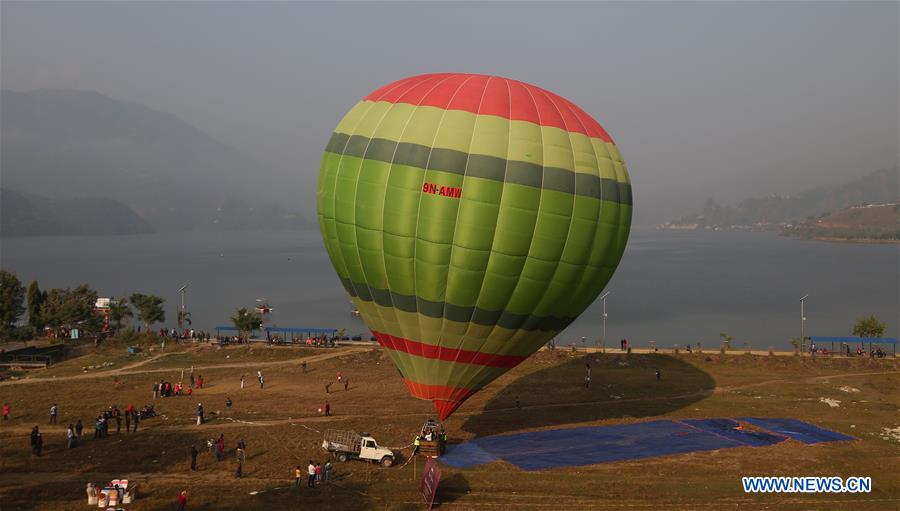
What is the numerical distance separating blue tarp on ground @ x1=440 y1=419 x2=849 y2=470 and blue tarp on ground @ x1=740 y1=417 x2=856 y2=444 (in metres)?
0.15

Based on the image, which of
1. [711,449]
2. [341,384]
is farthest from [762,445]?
[341,384]

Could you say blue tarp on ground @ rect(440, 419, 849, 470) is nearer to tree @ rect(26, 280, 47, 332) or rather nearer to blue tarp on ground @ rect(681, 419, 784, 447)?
blue tarp on ground @ rect(681, 419, 784, 447)

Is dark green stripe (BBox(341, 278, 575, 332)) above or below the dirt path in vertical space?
above

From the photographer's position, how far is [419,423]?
114ft

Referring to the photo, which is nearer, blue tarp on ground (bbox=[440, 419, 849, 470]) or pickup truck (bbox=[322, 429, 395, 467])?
pickup truck (bbox=[322, 429, 395, 467])

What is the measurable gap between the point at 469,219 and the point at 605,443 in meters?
14.2

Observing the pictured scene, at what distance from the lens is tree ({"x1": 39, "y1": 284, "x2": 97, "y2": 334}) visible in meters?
62.1

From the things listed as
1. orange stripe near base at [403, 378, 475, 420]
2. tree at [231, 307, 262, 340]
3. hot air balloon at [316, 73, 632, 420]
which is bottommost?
orange stripe near base at [403, 378, 475, 420]

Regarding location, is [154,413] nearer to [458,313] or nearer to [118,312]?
[458,313]

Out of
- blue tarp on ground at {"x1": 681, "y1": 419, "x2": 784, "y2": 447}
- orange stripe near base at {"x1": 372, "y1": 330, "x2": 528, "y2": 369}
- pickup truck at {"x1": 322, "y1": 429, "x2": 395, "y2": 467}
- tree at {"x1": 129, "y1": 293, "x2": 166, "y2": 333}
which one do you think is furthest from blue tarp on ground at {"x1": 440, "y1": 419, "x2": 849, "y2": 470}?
tree at {"x1": 129, "y1": 293, "x2": 166, "y2": 333}

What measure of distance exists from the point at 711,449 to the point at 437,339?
14561 mm

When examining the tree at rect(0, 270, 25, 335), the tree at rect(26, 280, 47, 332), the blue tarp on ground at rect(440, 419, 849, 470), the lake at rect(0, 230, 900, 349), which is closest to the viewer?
the blue tarp on ground at rect(440, 419, 849, 470)

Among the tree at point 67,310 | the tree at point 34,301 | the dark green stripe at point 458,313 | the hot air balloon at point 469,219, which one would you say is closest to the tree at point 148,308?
the tree at point 67,310

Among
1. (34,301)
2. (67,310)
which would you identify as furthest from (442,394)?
(34,301)
